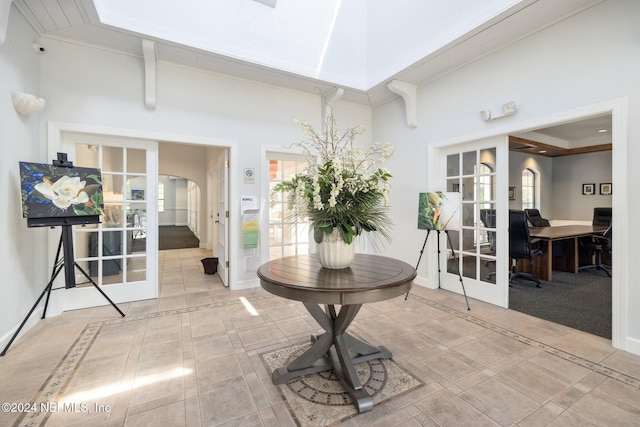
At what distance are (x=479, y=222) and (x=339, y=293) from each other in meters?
2.84

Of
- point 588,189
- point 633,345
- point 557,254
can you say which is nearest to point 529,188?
point 588,189

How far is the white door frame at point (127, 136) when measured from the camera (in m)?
3.01

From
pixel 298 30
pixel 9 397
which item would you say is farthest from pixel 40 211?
pixel 298 30

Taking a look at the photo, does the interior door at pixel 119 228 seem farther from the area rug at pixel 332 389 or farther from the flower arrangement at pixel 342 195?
the flower arrangement at pixel 342 195

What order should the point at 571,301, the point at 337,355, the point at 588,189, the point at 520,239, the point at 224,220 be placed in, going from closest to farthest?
the point at 337,355
the point at 571,301
the point at 520,239
the point at 224,220
the point at 588,189

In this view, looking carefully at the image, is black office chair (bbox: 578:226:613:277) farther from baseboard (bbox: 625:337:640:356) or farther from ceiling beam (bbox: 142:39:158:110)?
ceiling beam (bbox: 142:39:158:110)

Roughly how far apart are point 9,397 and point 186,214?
14.4 meters

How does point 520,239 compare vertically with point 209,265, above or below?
above

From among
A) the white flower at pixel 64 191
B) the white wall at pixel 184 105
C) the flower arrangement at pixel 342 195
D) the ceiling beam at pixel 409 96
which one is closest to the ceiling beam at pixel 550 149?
the ceiling beam at pixel 409 96

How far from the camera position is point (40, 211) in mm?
2537

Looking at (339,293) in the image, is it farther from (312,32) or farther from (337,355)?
(312,32)

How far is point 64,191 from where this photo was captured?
2.71 meters

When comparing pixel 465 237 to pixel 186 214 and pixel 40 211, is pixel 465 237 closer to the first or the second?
pixel 40 211

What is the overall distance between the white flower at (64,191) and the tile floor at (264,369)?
1.23 m
